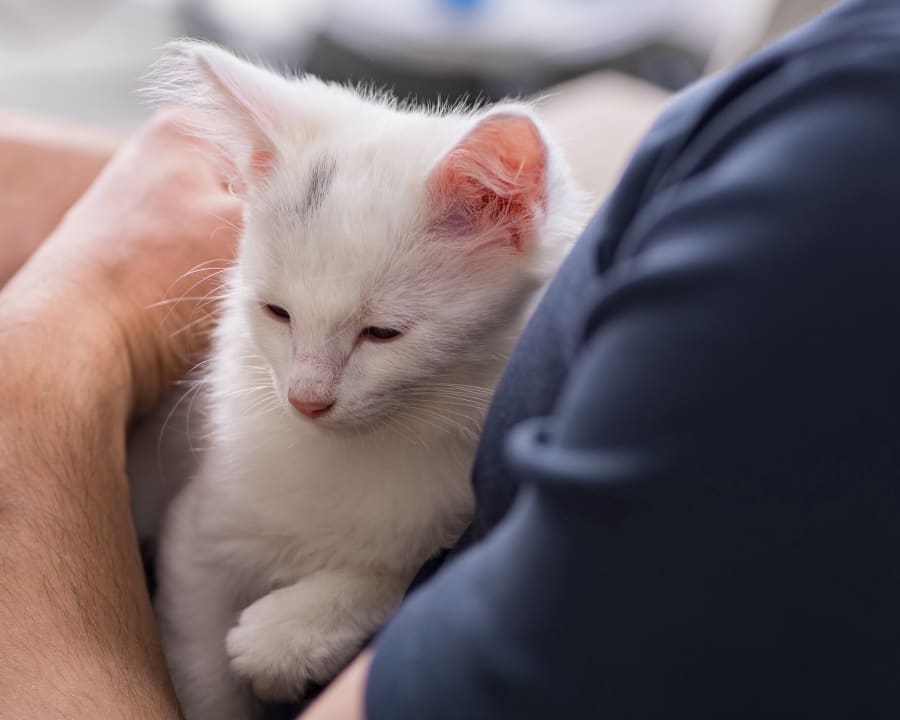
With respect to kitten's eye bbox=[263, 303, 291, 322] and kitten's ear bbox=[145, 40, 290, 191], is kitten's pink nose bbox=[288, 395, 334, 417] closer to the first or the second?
kitten's eye bbox=[263, 303, 291, 322]

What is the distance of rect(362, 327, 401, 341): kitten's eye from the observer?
32.1 inches

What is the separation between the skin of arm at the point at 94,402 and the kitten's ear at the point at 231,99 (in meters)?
0.16

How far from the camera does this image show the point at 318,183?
2.76 ft

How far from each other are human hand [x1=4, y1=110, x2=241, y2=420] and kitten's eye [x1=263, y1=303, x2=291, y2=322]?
0.76 ft

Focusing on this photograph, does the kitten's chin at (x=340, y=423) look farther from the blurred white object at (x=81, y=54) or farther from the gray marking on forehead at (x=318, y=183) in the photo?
the blurred white object at (x=81, y=54)

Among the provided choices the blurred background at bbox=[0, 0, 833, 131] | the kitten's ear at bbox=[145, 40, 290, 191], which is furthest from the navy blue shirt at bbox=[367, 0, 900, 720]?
the blurred background at bbox=[0, 0, 833, 131]

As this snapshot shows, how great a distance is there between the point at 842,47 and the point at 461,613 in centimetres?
32

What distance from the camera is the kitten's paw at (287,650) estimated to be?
801 mm

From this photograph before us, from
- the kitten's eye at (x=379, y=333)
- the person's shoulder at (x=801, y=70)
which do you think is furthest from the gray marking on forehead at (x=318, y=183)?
the person's shoulder at (x=801, y=70)

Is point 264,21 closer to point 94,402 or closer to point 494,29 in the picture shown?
point 494,29

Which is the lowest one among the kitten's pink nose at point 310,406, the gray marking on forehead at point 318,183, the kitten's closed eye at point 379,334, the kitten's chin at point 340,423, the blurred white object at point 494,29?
the blurred white object at point 494,29

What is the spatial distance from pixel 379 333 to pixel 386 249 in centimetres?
8

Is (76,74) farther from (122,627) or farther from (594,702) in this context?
(594,702)

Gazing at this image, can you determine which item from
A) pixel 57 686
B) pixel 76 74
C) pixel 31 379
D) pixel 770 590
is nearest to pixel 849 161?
pixel 770 590
